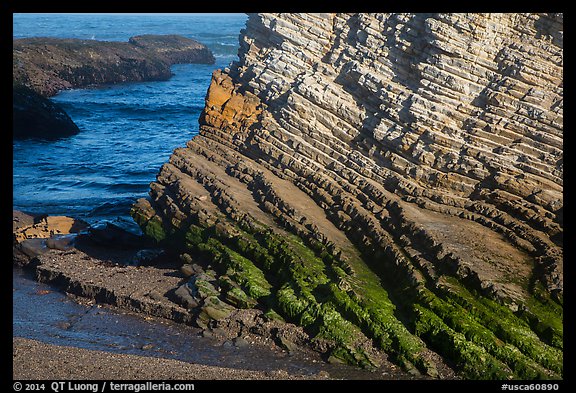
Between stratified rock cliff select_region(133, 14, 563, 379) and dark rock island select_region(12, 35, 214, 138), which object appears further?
dark rock island select_region(12, 35, 214, 138)

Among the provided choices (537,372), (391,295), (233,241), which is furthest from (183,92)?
(537,372)

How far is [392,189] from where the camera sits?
25516 mm

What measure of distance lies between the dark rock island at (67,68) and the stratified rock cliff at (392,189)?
74.3ft

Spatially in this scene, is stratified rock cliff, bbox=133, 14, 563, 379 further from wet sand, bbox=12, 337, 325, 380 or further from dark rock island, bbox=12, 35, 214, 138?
dark rock island, bbox=12, 35, 214, 138

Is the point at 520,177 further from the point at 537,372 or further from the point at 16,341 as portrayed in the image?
the point at 16,341

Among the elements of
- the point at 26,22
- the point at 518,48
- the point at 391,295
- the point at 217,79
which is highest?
the point at 518,48

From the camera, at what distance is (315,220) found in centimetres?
2480

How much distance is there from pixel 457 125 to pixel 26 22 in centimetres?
9753

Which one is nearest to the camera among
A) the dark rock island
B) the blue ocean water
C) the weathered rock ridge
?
the blue ocean water

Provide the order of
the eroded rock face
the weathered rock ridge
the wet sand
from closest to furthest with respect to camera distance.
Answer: the wet sand, the eroded rock face, the weathered rock ridge

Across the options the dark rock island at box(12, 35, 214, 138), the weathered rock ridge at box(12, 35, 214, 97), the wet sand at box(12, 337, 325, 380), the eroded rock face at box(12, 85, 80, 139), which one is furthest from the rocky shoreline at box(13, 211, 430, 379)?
the weathered rock ridge at box(12, 35, 214, 97)

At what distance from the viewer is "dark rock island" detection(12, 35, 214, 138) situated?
48.8 m

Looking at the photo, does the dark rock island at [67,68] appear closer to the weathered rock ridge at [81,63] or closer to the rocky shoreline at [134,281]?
the weathered rock ridge at [81,63]

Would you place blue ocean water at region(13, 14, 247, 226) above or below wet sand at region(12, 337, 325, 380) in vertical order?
below
